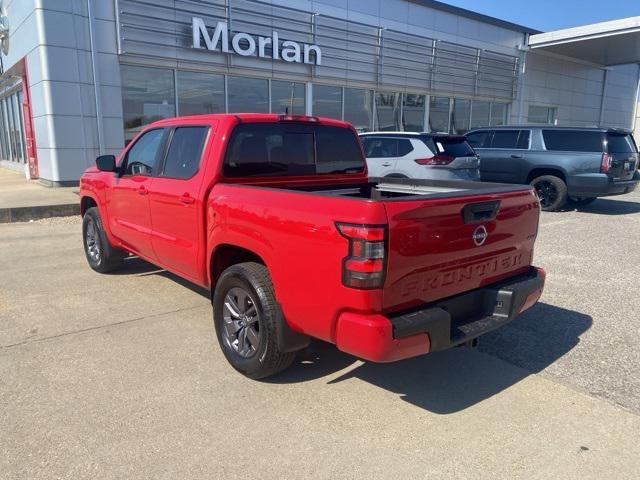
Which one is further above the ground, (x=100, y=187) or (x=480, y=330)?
(x=100, y=187)

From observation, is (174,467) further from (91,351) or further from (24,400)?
(91,351)

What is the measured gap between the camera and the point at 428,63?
778 inches

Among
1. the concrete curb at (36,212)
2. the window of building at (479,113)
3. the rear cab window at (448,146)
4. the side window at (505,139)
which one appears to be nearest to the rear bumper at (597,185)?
the side window at (505,139)

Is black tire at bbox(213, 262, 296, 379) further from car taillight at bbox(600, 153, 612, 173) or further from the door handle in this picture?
car taillight at bbox(600, 153, 612, 173)

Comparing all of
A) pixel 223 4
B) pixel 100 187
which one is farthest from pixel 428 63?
pixel 100 187

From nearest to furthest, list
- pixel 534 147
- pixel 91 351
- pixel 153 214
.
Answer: pixel 91 351 → pixel 153 214 → pixel 534 147

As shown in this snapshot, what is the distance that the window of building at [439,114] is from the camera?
67.8 ft

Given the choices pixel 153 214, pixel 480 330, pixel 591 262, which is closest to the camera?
pixel 480 330

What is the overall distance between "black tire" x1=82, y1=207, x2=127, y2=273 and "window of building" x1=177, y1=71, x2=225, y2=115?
8498 mm

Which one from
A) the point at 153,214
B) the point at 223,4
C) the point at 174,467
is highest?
the point at 223,4

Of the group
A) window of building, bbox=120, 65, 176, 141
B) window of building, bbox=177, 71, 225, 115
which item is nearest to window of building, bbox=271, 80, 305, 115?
window of building, bbox=177, 71, 225, 115

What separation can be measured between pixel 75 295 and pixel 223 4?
37.4 ft

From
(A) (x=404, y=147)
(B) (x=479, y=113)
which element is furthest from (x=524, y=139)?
(B) (x=479, y=113)

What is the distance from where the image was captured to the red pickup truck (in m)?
2.72
